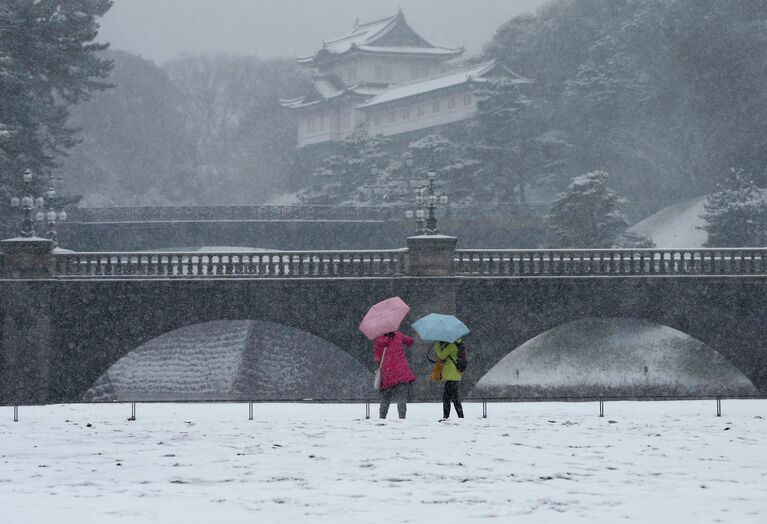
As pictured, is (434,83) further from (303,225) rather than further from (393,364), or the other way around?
(393,364)

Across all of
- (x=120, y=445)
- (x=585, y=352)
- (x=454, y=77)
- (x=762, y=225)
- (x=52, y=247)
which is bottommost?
(x=120, y=445)

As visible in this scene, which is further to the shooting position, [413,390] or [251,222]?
[251,222]

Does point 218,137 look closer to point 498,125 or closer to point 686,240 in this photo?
point 498,125

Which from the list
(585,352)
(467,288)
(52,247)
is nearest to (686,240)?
(585,352)

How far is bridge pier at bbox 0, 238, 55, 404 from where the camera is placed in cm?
3294

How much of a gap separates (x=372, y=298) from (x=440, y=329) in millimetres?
13307

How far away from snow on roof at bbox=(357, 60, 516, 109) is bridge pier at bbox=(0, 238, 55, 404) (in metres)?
43.0

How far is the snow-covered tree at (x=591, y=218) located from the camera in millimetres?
55188

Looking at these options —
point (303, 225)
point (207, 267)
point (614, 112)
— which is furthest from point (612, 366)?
point (614, 112)

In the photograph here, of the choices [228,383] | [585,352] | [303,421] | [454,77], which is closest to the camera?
[303,421]

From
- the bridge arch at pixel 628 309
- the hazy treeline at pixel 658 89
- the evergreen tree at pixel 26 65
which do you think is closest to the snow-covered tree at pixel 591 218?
the hazy treeline at pixel 658 89

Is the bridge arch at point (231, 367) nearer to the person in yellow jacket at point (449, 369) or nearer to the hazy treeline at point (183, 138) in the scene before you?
the person in yellow jacket at point (449, 369)

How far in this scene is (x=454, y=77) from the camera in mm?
80875

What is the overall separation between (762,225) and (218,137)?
64.7m
